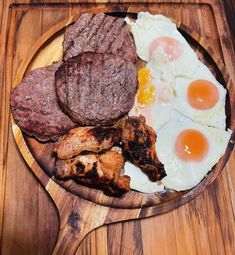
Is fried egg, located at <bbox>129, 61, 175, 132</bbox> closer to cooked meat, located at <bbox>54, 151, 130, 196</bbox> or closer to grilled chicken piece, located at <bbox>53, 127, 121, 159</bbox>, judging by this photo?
grilled chicken piece, located at <bbox>53, 127, 121, 159</bbox>

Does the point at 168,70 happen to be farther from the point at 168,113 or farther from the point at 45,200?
the point at 45,200

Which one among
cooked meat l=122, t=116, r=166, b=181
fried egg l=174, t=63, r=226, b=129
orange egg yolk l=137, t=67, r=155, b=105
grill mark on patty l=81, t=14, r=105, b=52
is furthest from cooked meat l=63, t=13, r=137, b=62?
cooked meat l=122, t=116, r=166, b=181

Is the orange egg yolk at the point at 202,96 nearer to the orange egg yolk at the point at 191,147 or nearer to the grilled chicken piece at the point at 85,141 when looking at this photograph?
the orange egg yolk at the point at 191,147

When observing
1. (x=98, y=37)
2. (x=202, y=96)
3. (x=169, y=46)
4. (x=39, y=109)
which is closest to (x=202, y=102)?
(x=202, y=96)

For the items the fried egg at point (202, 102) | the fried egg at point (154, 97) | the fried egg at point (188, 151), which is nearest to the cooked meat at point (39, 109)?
the fried egg at point (154, 97)

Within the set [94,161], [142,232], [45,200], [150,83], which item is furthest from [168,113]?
[45,200]

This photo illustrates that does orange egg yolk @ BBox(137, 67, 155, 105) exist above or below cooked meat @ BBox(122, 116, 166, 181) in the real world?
above

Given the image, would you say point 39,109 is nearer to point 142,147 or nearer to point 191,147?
point 142,147

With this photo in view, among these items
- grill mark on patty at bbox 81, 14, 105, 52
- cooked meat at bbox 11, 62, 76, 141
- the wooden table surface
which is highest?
grill mark on patty at bbox 81, 14, 105, 52
